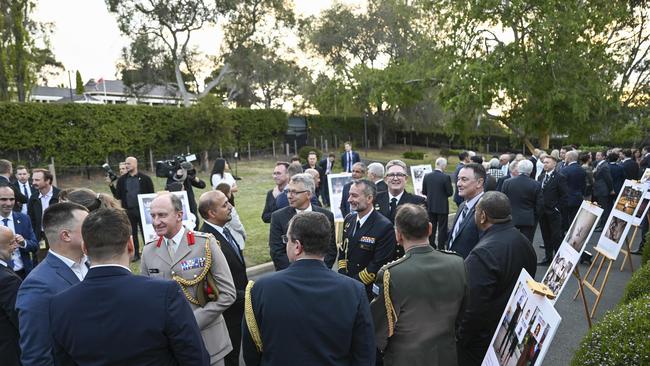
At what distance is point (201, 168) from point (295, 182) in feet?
74.5

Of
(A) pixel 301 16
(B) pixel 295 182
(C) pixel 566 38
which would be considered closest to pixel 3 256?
(B) pixel 295 182

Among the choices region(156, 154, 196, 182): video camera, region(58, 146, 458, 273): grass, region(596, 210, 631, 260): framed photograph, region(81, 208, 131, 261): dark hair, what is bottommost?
region(58, 146, 458, 273): grass

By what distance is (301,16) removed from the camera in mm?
38000

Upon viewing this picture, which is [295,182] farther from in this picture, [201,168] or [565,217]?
[201,168]

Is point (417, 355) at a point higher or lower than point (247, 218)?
higher

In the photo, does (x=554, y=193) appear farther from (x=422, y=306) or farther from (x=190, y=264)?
(x=190, y=264)

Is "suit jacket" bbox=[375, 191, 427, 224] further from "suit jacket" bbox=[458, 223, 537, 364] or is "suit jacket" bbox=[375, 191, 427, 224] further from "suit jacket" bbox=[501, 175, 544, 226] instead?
"suit jacket" bbox=[458, 223, 537, 364]

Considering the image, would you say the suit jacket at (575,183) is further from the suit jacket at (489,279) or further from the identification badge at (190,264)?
the identification badge at (190,264)

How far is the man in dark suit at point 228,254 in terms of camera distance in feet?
11.8

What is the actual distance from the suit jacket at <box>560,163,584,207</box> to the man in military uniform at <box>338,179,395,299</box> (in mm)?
6587

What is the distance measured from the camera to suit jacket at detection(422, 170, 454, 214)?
26.8ft

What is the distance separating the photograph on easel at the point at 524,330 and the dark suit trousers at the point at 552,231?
5.80 meters

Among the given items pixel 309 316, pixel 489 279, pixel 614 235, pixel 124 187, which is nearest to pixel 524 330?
pixel 489 279

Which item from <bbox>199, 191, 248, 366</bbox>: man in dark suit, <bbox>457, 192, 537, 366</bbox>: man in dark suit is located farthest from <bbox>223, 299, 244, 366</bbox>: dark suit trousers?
<bbox>457, 192, 537, 366</bbox>: man in dark suit
